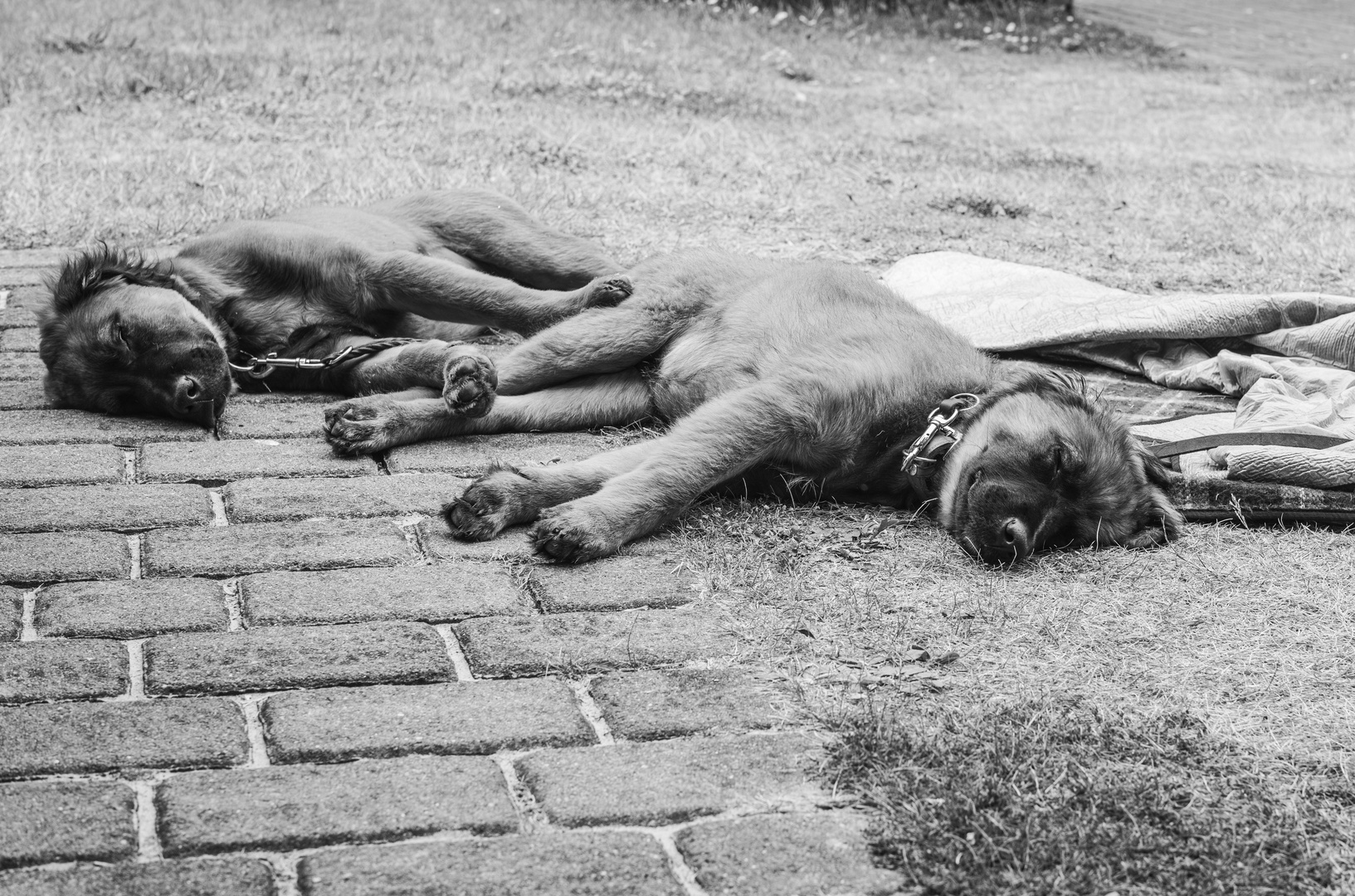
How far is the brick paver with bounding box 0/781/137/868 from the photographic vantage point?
2184 millimetres

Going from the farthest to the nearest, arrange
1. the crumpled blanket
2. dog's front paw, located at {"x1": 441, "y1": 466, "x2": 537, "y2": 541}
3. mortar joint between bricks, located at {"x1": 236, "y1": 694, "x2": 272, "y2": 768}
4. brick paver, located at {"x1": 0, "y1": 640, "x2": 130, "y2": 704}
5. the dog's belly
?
the crumpled blanket, the dog's belly, dog's front paw, located at {"x1": 441, "y1": 466, "x2": 537, "y2": 541}, brick paver, located at {"x1": 0, "y1": 640, "x2": 130, "y2": 704}, mortar joint between bricks, located at {"x1": 236, "y1": 694, "x2": 272, "y2": 768}

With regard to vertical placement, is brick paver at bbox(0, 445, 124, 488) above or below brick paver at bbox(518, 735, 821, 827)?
below

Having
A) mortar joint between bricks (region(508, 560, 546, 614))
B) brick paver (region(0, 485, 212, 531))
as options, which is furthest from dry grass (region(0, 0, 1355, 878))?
brick paver (region(0, 485, 212, 531))

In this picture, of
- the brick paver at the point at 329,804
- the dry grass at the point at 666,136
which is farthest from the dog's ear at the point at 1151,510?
the dry grass at the point at 666,136

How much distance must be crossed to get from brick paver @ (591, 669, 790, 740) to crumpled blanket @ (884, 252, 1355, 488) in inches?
94.9

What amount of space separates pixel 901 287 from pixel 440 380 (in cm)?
236

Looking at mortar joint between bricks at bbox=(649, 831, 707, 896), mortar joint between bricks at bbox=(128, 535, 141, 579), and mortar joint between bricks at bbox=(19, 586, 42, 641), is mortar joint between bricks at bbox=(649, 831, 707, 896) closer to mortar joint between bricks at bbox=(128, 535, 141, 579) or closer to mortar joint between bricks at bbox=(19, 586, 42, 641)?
mortar joint between bricks at bbox=(19, 586, 42, 641)

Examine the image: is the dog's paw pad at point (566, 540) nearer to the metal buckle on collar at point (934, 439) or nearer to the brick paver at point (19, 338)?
the metal buckle on collar at point (934, 439)

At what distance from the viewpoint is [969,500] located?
3.78 metres

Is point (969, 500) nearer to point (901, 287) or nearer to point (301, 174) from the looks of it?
point (901, 287)

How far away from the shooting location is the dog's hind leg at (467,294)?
189 inches

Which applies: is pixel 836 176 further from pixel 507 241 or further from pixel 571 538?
pixel 571 538

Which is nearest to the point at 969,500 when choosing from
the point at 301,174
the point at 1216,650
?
the point at 1216,650

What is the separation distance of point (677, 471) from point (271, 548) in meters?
1.11
